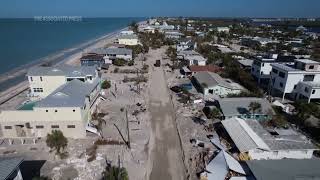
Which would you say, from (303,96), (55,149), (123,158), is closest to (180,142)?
(123,158)

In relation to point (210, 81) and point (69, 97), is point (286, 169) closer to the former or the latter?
point (69, 97)

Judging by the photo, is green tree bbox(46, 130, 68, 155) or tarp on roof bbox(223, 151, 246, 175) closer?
tarp on roof bbox(223, 151, 246, 175)

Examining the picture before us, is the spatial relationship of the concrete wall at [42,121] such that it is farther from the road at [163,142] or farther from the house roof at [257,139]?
the house roof at [257,139]

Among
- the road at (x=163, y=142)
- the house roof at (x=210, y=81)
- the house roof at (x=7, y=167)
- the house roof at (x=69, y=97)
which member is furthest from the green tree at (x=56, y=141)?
the house roof at (x=210, y=81)

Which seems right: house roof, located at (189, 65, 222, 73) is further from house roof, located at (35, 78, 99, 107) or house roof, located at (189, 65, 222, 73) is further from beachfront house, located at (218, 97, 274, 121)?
house roof, located at (35, 78, 99, 107)

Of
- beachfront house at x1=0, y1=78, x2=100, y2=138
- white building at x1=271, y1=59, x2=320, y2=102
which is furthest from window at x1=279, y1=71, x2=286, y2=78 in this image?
beachfront house at x1=0, y1=78, x2=100, y2=138

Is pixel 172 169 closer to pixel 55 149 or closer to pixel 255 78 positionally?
pixel 55 149
